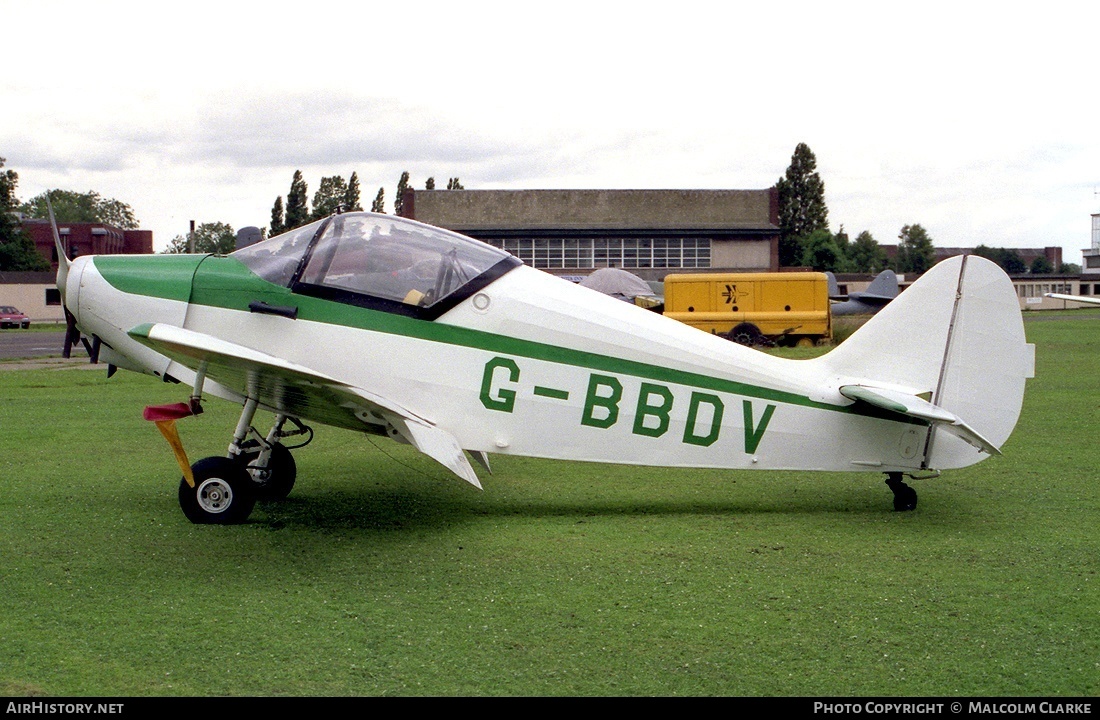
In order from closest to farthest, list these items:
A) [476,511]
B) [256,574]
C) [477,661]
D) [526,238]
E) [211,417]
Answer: [477,661] → [256,574] → [476,511] → [211,417] → [526,238]

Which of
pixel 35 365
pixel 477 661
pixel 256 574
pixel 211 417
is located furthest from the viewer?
pixel 35 365

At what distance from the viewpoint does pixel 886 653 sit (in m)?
4.86

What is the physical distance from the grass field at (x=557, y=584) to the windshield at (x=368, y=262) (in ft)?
5.88

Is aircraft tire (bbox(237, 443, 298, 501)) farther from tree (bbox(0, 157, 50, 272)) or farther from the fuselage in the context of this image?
tree (bbox(0, 157, 50, 272))

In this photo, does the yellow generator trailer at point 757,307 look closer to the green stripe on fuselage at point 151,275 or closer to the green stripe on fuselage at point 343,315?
the green stripe on fuselage at point 343,315

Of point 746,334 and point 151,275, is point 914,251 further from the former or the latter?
point 151,275

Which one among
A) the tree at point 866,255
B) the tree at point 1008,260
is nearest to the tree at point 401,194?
the tree at point 866,255

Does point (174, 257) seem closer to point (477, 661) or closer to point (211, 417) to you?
point (477, 661)

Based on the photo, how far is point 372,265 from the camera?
24.9 feet

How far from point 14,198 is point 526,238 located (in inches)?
1886

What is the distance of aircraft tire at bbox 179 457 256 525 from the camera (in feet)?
24.6

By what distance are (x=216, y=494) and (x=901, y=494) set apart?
527 cm

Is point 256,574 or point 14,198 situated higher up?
point 14,198

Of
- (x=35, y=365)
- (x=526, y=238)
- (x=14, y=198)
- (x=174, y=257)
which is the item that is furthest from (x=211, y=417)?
(x=14, y=198)
